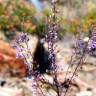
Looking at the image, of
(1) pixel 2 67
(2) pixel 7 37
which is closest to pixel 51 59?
(1) pixel 2 67

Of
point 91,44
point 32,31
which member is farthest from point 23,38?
point 32,31

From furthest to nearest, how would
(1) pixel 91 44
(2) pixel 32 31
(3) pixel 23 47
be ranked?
(2) pixel 32 31
(3) pixel 23 47
(1) pixel 91 44

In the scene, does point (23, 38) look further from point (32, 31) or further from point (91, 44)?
point (32, 31)

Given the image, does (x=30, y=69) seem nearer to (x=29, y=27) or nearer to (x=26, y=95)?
(x=26, y=95)

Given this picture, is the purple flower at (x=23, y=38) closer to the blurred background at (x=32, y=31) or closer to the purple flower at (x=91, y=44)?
the blurred background at (x=32, y=31)

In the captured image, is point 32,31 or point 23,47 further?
point 32,31

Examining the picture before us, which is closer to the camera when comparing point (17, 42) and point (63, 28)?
point (17, 42)

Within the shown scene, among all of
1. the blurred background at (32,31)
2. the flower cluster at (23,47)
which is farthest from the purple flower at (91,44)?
the flower cluster at (23,47)

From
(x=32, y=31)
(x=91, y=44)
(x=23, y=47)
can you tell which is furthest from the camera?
(x=32, y=31)

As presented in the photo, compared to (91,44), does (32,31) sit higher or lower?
lower
